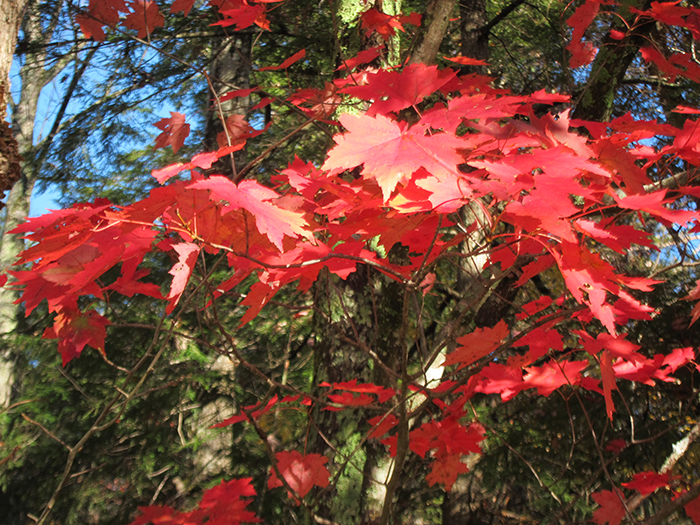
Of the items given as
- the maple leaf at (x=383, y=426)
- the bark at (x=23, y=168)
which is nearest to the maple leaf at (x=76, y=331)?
the maple leaf at (x=383, y=426)

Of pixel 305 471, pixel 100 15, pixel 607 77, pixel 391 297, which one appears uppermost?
pixel 100 15

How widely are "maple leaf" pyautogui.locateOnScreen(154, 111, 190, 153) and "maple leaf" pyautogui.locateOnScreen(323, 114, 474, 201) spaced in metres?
0.98

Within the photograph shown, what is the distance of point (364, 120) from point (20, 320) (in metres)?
3.96

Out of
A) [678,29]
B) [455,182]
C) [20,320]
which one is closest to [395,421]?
[455,182]

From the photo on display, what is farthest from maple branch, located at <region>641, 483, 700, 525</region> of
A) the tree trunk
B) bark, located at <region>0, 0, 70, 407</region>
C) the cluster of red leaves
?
bark, located at <region>0, 0, 70, 407</region>

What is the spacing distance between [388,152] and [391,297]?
1180mm

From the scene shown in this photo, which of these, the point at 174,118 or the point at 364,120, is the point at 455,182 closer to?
the point at 364,120

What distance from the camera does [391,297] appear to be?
197cm

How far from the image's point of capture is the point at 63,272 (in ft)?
3.68

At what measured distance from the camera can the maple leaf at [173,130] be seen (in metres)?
1.65

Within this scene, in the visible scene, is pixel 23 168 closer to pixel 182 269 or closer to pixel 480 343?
pixel 182 269

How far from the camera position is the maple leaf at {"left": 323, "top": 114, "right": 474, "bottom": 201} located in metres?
0.81

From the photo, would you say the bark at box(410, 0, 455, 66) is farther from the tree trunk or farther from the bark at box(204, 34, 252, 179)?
the bark at box(204, 34, 252, 179)

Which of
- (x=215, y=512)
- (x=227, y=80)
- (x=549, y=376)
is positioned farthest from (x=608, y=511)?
(x=227, y=80)
